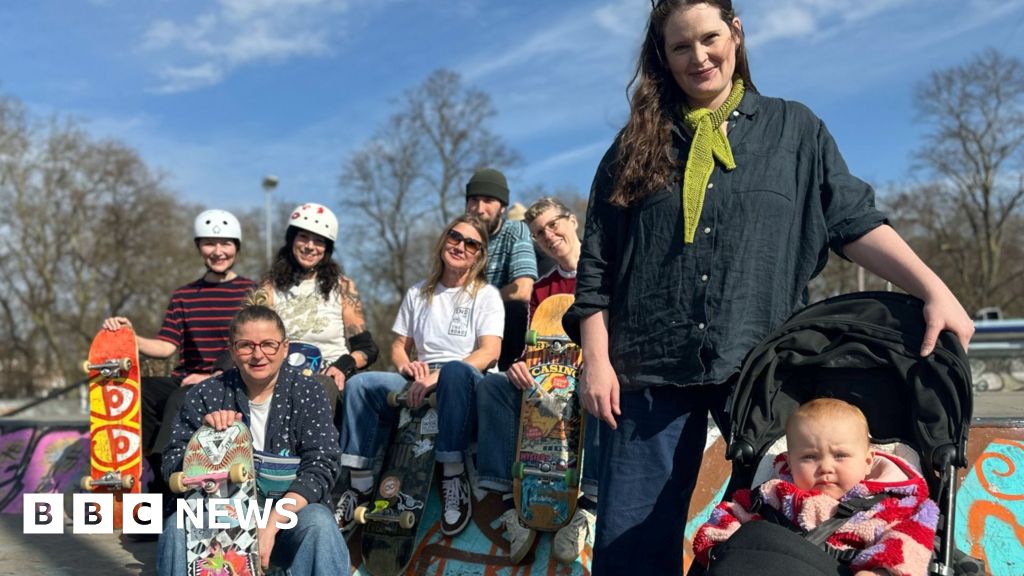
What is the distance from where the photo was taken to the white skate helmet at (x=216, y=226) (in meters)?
6.02

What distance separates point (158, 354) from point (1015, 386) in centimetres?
1090

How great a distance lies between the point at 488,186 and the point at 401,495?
2.76m

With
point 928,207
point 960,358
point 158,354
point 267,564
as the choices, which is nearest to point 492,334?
point 267,564

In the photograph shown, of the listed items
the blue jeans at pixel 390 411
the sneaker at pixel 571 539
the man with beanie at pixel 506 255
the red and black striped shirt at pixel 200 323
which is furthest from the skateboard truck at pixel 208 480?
the red and black striped shirt at pixel 200 323

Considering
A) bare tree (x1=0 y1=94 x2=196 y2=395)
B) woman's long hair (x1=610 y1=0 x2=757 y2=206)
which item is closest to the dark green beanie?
woman's long hair (x1=610 y1=0 x2=757 y2=206)

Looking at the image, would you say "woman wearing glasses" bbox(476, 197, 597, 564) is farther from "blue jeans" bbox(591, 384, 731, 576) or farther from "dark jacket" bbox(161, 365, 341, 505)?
"blue jeans" bbox(591, 384, 731, 576)

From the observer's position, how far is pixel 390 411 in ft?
15.9

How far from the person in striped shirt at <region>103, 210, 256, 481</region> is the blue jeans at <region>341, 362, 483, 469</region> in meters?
1.19

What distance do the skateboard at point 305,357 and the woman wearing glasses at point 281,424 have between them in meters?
1.09

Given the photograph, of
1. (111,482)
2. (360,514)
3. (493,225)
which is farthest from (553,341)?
(111,482)

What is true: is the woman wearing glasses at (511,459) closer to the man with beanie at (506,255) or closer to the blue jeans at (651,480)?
the man with beanie at (506,255)

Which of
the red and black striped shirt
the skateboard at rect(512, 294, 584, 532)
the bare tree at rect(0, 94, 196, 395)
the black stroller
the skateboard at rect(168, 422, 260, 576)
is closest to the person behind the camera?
the black stroller

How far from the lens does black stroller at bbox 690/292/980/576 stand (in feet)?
7.96

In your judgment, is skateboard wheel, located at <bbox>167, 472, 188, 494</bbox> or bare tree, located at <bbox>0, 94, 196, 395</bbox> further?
bare tree, located at <bbox>0, 94, 196, 395</bbox>
